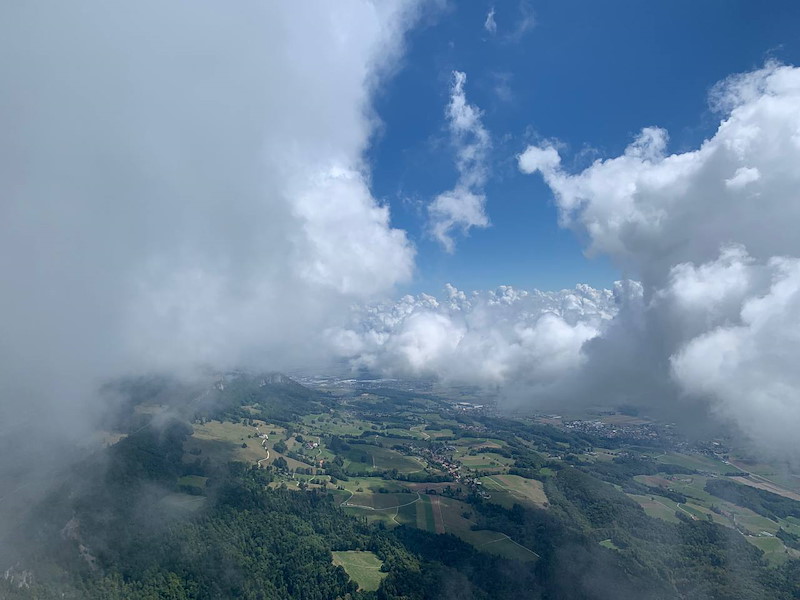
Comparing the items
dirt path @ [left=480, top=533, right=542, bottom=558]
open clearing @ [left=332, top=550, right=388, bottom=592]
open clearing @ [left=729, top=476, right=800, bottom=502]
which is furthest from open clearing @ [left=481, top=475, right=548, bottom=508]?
open clearing @ [left=729, top=476, right=800, bottom=502]

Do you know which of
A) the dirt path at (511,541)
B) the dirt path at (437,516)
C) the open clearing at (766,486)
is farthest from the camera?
the dirt path at (437,516)

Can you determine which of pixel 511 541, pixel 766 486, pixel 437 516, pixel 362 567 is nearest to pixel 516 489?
pixel 437 516

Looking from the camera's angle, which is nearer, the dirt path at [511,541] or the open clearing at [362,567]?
the open clearing at [362,567]

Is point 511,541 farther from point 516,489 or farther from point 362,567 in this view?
point 362,567

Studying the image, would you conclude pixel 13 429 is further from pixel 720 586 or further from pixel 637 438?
pixel 637 438

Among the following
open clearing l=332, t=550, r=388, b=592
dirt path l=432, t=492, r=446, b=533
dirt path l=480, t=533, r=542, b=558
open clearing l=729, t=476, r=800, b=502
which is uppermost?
open clearing l=729, t=476, r=800, b=502

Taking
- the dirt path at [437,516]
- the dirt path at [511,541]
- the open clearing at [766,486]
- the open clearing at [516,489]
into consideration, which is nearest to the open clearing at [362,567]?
the dirt path at [437,516]

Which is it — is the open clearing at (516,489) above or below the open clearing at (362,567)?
above

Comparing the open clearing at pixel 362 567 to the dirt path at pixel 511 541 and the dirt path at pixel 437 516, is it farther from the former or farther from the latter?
the dirt path at pixel 511 541

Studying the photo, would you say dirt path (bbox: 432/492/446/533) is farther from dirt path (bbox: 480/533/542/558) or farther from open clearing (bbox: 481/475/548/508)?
open clearing (bbox: 481/475/548/508)

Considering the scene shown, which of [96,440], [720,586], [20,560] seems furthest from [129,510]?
[720,586]
